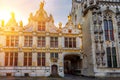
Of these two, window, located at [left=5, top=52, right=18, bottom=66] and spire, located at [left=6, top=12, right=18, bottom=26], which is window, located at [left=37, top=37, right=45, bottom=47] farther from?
spire, located at [left=6, top=12, right=18, bottom=26]

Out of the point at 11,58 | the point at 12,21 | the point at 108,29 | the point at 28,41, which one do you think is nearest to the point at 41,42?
the point at 28,41

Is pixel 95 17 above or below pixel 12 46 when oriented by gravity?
above

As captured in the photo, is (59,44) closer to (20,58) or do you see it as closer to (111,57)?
(20,58)

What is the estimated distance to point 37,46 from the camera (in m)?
29.8

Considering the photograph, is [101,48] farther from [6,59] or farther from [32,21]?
[6,59]

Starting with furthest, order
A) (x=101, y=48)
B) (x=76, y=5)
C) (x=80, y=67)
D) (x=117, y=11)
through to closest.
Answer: (x=76, y=5), (x=80, y=67), (x=117, y=11), (x=101, y=48)

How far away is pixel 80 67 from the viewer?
3344cm

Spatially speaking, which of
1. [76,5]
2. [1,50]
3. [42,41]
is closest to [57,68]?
[42,41]

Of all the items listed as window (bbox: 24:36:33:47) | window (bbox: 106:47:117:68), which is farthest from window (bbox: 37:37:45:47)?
window (bbox: 106:47:117:68)

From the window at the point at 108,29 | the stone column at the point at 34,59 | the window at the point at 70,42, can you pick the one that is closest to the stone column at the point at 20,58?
the stone column at the point at 34,59

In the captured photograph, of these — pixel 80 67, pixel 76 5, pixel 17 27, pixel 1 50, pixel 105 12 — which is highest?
pixel 76 5

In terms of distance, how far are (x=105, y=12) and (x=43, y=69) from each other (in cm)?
1534

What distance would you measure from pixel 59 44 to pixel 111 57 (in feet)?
31.6

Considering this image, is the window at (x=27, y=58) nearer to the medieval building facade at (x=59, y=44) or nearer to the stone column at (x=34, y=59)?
the medieval building facade at (x=59, y=44)
